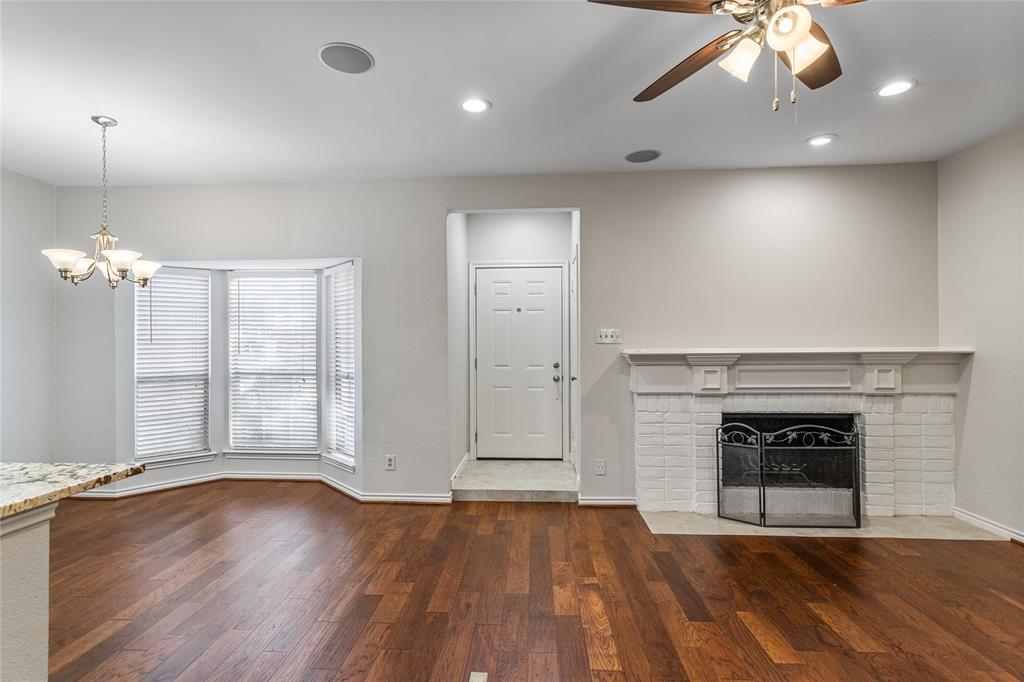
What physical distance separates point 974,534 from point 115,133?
6.19 metres

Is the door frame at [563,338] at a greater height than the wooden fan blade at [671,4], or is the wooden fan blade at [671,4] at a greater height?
the wooden fan blade at [671,4]

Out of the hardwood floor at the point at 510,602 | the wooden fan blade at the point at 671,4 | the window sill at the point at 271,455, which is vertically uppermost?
the wooden fan blade at the point at 671,4

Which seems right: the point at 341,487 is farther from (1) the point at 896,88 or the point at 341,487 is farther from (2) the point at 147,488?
(1) the point at 896,88

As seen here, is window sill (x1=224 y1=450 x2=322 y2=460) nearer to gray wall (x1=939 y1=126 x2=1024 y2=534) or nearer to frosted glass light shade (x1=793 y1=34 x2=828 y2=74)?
frosted glass light shade (x1=793 y1=34 x2=828 y2=74)

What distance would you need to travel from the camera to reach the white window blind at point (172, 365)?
4.15 m

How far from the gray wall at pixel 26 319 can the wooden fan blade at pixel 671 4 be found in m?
4.68

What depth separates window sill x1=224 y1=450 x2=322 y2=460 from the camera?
14.7 feet

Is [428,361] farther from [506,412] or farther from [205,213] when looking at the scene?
[205,213]

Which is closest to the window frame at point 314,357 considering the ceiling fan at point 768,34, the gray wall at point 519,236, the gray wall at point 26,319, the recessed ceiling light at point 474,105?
the gray wall at point 26,319

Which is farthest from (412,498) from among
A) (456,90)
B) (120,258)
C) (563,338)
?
(456,90)

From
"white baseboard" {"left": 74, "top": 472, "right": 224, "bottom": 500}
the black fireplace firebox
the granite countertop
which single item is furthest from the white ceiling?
"white baseboard" {"left": 74, "top": 472, "right": 224, "bottom": 500}

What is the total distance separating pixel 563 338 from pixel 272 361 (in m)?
2.81

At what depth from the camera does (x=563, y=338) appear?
15.9 feet

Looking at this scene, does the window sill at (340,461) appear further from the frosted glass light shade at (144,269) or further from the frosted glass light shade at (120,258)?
the frosted glass light shade at (120,258)
